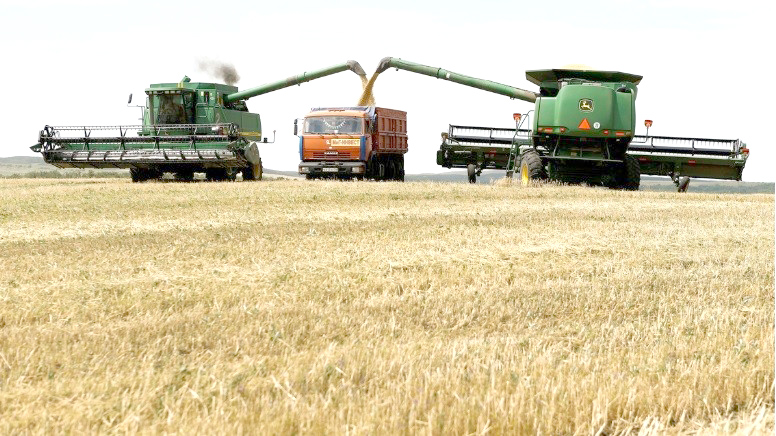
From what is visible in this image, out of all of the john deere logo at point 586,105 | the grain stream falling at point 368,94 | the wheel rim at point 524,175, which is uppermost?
the grain stream falling at point 368,94

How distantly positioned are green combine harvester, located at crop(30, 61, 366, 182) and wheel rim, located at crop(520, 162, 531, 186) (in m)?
7.77

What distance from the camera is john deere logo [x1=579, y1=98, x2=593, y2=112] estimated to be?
22.3 meters

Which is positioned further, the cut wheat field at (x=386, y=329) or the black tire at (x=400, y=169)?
the black tire at (x=400, y=169)

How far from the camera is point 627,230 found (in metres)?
12.5

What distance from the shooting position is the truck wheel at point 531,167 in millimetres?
23031

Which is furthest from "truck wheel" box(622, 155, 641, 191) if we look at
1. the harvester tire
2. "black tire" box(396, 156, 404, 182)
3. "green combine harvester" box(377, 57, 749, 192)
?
the harvester tire

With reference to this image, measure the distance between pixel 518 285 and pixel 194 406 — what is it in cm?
420

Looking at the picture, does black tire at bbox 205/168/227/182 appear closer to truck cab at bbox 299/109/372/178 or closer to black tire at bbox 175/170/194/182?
black tire at bbox 175/170/194/182

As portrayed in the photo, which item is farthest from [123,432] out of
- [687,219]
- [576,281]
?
[687,219]

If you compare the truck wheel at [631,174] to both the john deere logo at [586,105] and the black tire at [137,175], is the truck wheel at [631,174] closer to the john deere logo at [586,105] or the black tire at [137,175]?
the john deere logo at [586,105]

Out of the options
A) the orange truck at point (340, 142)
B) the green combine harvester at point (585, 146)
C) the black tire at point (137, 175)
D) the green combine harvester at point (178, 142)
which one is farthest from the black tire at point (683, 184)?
the black tire at point (137, 175)

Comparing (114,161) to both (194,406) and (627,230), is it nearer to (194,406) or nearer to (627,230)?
(627,230)

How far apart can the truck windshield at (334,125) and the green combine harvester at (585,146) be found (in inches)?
112

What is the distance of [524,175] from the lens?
2381cm
